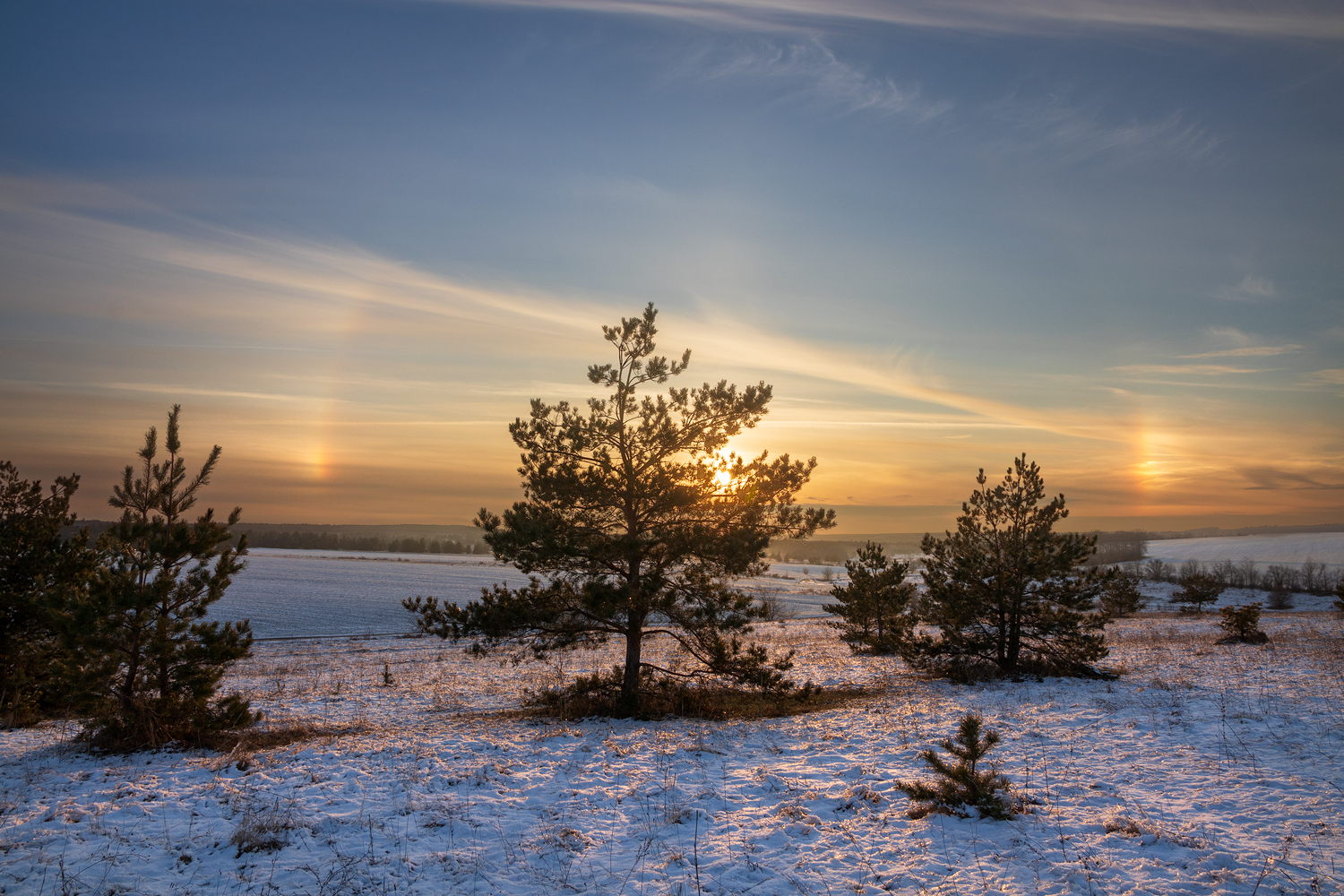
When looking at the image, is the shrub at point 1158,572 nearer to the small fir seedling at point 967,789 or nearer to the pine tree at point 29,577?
the small fir seedling at point 967,789

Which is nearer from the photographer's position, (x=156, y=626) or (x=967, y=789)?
(x=967, y=789)

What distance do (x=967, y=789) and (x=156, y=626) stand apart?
1234 centimetres

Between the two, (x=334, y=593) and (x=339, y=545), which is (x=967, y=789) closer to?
(x=334, y=593)

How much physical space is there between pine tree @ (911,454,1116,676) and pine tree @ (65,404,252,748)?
16045 mm

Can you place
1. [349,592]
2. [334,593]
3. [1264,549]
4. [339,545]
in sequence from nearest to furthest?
[334,593]
[349,592]
[1264,549]
[339,545]

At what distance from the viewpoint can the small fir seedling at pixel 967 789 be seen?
758 cm

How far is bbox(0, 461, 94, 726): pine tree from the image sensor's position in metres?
14.0

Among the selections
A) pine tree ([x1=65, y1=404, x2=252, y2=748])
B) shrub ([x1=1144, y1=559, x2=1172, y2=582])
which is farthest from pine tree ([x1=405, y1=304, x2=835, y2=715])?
shrub ([x1=1144, y1=559, x2=1172, y2=582])

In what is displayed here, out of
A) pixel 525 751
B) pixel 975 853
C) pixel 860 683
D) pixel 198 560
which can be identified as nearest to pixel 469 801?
pixel 525 751

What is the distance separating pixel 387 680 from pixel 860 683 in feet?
45.5

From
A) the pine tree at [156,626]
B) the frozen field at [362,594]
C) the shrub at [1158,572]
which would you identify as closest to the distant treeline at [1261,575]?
the shrub at [1158,572]

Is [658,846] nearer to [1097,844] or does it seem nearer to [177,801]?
[1097,844]

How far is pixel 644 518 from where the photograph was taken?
14508mm

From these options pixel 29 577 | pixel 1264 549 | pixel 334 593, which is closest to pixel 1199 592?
pixel 29 577
